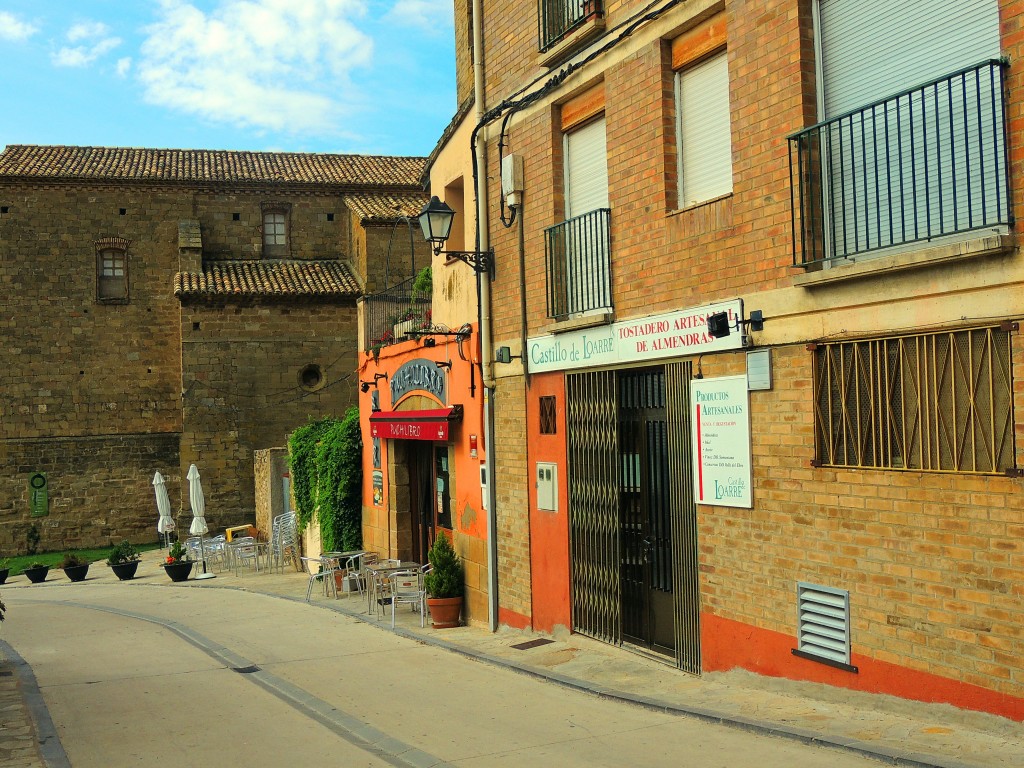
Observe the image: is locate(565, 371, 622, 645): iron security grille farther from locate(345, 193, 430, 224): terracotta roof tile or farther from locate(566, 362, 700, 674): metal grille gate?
locate(345, 193, 430, 224): terracotta roof tile

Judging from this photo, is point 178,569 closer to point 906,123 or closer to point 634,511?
point 634,511

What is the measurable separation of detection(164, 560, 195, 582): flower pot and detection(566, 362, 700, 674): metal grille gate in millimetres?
14579

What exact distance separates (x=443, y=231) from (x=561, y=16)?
2918 mm

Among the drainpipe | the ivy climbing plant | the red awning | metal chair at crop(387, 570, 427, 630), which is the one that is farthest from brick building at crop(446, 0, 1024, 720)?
the ivy climbing plant

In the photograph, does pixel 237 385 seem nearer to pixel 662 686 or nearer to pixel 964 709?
pixel 662 686

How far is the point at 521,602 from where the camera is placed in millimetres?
11922

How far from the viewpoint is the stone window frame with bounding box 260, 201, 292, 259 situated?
3556cm

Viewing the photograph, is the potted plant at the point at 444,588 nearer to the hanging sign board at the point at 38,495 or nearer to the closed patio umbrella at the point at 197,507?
the closed patio umbrella at the point at 197,507

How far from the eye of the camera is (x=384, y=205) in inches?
1363

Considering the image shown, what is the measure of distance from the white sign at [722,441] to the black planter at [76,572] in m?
21.9

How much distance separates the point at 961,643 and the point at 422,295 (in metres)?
11.8

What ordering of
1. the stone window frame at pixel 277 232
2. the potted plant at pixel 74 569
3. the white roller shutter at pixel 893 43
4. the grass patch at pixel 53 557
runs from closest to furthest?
the white roller shutter at pixel 893 43 → the potted plant at pixel 74 569 → the grass patch at pixel 53 557 → the stone window frame at pixel 277 232

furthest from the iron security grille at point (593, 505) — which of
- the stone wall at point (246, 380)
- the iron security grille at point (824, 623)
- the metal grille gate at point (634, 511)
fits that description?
the stone wall at point (246, 380)

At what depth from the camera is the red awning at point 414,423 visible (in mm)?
13617
